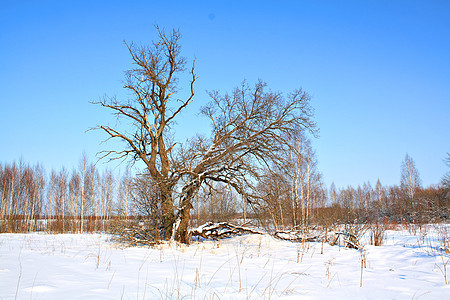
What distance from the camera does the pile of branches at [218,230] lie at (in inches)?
419

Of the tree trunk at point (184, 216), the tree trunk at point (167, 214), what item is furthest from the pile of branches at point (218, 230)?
the tree trunk at point (167, 214)

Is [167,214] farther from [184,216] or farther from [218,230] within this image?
[218,230]

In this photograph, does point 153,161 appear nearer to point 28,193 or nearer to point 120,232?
point 120,232

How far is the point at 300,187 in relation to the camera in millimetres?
20984

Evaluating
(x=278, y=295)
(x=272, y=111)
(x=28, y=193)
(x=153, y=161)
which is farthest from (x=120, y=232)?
(x=28, y=193)

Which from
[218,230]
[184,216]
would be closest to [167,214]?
[184,216]

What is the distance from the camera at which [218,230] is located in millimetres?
11344

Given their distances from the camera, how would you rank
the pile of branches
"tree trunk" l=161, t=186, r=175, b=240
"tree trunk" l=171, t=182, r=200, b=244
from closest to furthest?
1. "tree trunk" l=161, t=186, r=175, b=240
2. "tree trunk" l=171, t=182, r=200, b=244
3. the pile of branches

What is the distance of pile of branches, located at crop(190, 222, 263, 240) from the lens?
10648 mm

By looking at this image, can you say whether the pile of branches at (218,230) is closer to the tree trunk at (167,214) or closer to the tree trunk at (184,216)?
the tree trunk at (184,216)

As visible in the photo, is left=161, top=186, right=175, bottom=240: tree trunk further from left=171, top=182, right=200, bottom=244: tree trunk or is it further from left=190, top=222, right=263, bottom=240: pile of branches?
left=190, top=222, right=263, bottom=240: pile of branches

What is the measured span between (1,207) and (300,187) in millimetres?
34163

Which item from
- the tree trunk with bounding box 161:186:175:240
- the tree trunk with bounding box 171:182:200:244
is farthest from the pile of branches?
the tree trunk with bounding box 161:186:175:240

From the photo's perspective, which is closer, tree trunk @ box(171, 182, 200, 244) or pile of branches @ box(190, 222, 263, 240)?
tree trunk @ box(171, 182, 200, 244)
